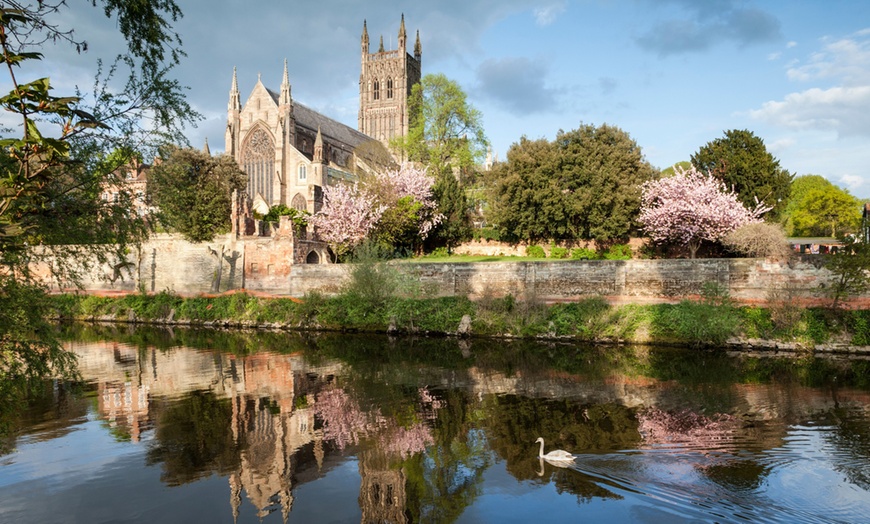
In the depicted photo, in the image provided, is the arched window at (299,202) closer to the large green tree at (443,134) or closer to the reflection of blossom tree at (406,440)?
the large green tree at (443,134)

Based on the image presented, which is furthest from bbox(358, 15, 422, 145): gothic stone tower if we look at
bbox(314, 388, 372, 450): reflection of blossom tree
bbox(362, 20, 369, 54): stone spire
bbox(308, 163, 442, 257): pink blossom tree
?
bbox(314, 388, 372, 450): reflection of blossom tree

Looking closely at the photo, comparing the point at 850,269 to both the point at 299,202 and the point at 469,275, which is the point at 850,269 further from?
the point at 299,202

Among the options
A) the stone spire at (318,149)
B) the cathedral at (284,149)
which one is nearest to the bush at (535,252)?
the cathedral at (284,149)

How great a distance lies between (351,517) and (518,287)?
1934 cm

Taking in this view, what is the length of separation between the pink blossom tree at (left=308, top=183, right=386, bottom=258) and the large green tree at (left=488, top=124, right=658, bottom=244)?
8157 millimetres

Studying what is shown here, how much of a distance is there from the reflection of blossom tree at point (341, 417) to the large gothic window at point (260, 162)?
45312 mm

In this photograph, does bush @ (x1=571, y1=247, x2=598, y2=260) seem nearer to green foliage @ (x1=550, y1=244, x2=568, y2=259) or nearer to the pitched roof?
green foliage @ (x1=550, y1=244, x2=568, y2=259)

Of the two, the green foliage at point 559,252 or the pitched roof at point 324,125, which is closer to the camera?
the green foliage at point 559,252

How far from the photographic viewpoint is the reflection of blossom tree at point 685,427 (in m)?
10.1

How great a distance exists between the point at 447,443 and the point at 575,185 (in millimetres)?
29474

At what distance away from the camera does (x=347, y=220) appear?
119ft

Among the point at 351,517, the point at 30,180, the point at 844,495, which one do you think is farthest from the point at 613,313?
the point at 30,180

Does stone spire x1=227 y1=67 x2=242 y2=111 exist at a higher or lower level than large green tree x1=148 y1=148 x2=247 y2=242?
higher

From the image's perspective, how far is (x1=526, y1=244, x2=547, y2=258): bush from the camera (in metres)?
38.8
